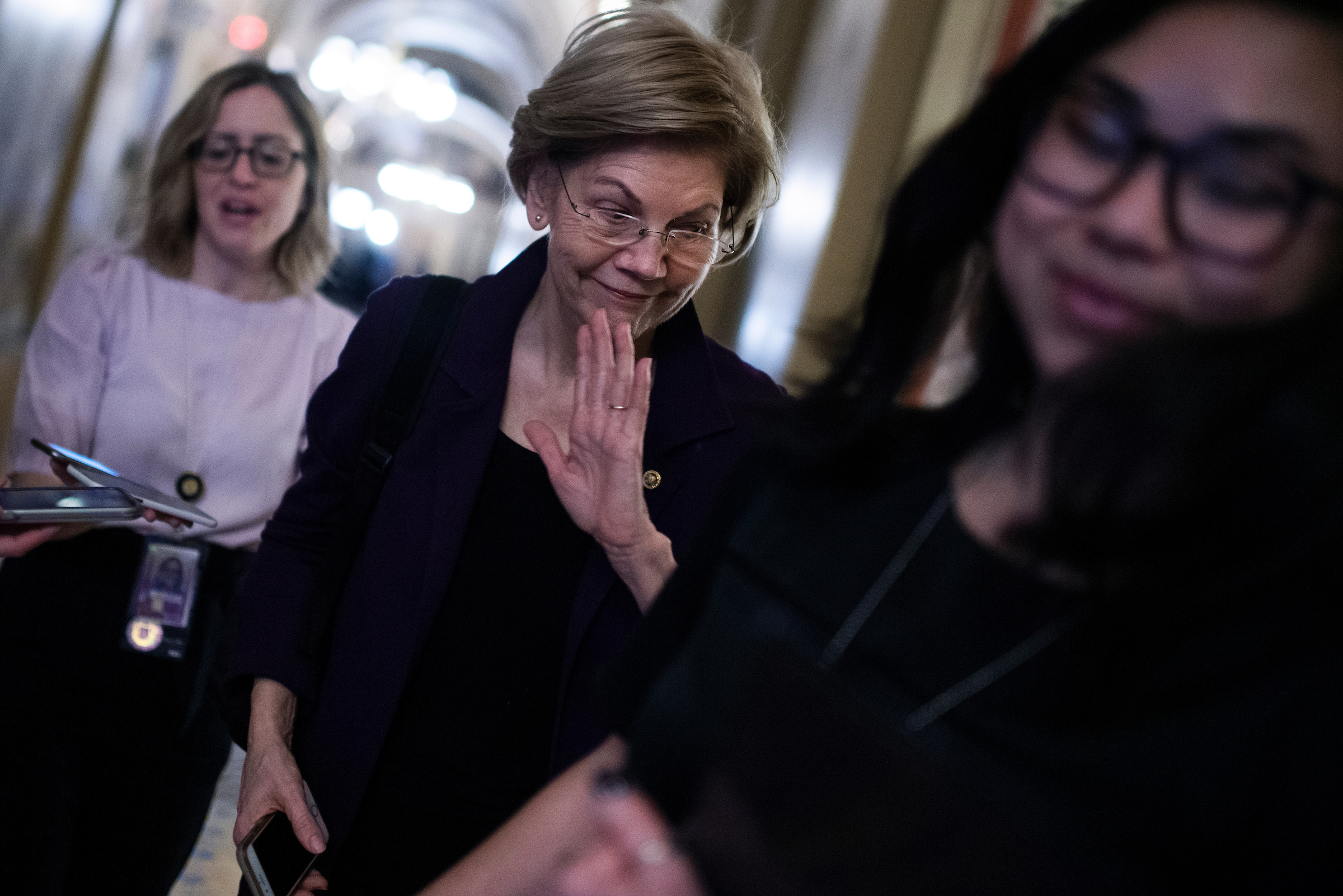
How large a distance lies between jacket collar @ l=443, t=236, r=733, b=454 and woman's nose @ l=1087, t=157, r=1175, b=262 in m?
1.08

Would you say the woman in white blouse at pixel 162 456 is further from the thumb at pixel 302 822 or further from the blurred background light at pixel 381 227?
the blurred background light at pixel 381 227

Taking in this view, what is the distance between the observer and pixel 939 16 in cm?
286

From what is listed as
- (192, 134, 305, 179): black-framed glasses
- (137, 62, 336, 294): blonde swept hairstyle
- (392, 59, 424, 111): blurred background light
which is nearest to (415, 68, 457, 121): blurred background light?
(392, 59, 424, 111): blurred background light

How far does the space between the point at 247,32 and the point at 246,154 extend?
9.79m

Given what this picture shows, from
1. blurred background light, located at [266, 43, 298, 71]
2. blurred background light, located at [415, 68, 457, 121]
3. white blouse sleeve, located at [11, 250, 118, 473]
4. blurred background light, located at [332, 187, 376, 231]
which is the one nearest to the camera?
white blouse sleeve, located at [11, 250, 118, 473]

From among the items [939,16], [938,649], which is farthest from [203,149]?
[938,649]

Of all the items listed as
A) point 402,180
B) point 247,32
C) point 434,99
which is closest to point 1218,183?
point 247,32

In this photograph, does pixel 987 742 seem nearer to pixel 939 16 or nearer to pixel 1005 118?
pixel 1005 118

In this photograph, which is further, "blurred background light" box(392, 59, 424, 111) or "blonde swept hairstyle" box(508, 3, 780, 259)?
"blurred background light" box(392, 59, 424, 111)

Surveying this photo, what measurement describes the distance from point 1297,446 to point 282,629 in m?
1.59

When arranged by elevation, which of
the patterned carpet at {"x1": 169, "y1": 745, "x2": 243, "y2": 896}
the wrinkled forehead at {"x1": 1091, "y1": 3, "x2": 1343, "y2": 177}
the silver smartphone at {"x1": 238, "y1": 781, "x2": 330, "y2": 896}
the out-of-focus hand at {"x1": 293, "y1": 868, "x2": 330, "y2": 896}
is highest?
the wrinkled forehead at {"x1": 1091, "y1": 3, "x2": 1343, "y2": 177}

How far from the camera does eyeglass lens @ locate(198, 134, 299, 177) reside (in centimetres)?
273

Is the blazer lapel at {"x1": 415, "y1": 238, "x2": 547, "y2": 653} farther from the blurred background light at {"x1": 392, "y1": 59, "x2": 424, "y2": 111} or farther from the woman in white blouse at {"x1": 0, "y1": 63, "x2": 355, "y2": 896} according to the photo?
the blurred background light at {"x1": 392, "y1": 59, "x2": 424, "y2": 111}

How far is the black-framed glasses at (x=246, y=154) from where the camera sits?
2729 mm
